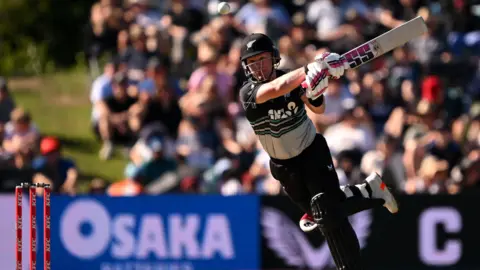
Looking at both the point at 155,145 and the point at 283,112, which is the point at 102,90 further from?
the point at 283,112

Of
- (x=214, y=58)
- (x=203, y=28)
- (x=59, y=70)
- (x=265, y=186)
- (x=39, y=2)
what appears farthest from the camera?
(x=59, y=70)

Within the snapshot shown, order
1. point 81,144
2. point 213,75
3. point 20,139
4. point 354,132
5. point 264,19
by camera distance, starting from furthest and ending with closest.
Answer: point 81,144, point 264,19, point 213,75, point 20,139, point 354,132

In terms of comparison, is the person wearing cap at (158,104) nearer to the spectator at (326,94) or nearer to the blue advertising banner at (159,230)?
the spectator at (326,94)

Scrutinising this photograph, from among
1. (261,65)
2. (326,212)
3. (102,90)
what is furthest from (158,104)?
(326,212)

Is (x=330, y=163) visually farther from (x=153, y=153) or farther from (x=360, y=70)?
(x=360, y=70)

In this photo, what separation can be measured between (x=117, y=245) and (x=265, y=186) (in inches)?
85.4

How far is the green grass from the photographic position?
15.4 meters

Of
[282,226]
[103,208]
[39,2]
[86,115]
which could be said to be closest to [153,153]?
[103,208]

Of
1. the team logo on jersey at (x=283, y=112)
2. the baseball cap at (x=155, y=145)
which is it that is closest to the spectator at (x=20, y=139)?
the baseball cap at (x=155, y=145)

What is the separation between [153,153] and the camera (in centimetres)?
1368

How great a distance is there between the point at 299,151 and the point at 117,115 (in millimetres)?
6970

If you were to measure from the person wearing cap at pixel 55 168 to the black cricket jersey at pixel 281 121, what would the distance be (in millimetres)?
5813

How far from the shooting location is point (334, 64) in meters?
7.57

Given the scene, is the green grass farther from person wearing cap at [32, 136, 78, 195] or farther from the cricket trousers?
the cricket trousers
